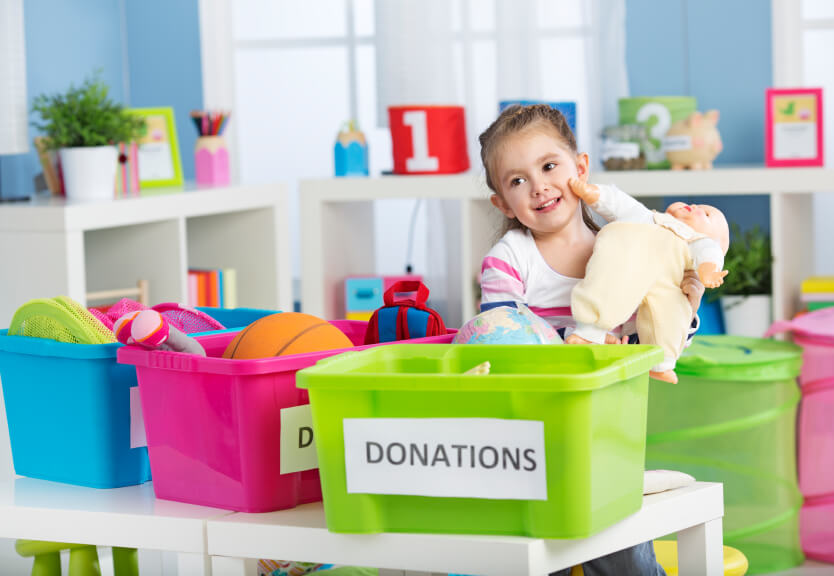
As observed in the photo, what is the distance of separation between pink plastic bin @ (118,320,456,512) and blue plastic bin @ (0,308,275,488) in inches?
2.8

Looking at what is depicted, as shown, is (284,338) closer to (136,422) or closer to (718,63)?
(136,422)

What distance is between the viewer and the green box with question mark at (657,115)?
122 inches

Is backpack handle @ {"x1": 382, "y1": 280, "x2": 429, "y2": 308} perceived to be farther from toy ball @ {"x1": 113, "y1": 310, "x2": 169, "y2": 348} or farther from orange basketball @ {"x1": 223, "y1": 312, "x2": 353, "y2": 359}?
toy ball @ {"x1": 113, "y1": 310, "x2": 169, "y2": 348}

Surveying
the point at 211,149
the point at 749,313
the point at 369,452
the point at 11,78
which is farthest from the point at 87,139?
the point at 369,452

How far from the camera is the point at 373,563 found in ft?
3.51

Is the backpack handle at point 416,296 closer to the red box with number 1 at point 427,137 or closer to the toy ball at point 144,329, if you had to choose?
the toy ball at point 144,329

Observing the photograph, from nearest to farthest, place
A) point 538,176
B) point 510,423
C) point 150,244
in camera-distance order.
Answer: point 510,423 < point 538,176 < point 150,244

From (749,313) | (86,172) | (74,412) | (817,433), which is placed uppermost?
(86,172)

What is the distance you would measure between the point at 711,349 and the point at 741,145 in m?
0.96

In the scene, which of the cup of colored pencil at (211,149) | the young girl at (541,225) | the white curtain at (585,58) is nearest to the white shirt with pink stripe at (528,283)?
the young girl at (541,225)

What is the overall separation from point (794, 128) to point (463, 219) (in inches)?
35.7

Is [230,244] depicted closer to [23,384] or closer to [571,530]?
[23,384]

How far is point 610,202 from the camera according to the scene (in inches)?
55.6

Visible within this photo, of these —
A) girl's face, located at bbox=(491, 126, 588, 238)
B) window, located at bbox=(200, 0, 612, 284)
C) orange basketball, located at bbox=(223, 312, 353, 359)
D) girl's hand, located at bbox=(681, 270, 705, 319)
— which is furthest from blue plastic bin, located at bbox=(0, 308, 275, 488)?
window, located at bbox=(200, 0, 612, 284)
